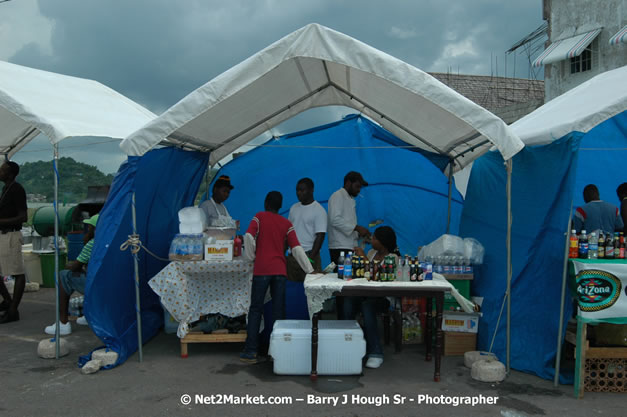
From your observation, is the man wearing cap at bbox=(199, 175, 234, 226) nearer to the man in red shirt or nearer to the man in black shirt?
the man in red shirt

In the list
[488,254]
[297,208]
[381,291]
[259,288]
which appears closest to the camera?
[381,291]

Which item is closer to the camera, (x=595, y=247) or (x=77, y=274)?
(x=595, y=247)

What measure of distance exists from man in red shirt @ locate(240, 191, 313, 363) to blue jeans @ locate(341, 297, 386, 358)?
59 centimetres

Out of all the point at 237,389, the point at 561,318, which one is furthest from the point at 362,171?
the point at 237,389

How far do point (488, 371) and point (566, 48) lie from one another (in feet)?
51.3

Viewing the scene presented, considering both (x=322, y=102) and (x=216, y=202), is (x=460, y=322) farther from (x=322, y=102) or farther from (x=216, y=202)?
(x=322, y=102)

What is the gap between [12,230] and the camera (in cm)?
719

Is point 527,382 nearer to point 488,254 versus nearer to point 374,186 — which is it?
point 488,254

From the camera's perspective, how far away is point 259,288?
17.5ft

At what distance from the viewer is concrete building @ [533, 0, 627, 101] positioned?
53.3 ft

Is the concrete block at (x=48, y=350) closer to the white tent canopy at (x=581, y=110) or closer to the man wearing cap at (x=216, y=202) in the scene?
the man wearing cap at (x=216, y=202)

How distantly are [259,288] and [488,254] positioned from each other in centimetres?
263

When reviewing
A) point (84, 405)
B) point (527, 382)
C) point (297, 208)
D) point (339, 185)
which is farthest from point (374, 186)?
point (84, 405)

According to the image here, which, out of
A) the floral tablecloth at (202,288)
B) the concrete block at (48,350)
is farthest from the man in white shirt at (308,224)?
the concrete block at (48,350)
